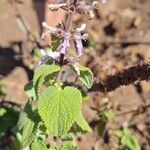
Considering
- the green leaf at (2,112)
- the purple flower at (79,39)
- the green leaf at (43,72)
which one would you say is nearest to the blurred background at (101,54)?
the green leaf at (2,112)

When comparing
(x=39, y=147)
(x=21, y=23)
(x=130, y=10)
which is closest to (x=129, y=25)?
(x=130, y=10)

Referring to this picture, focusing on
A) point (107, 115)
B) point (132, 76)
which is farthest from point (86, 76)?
point (107, 115)

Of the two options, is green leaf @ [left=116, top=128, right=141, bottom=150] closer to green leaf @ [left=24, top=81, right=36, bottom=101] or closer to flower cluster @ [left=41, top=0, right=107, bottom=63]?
green leaf @ [left=24, top=81, right=36, bottom=101]

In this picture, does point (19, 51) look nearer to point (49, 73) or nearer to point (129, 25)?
point (129, 25)

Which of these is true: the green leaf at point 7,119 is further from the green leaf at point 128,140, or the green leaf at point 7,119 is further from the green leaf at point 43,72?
the green leaf at point 43,72

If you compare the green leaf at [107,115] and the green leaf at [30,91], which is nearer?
the green leaf at [30,91]

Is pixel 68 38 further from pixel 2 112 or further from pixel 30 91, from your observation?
pixel 2 112
